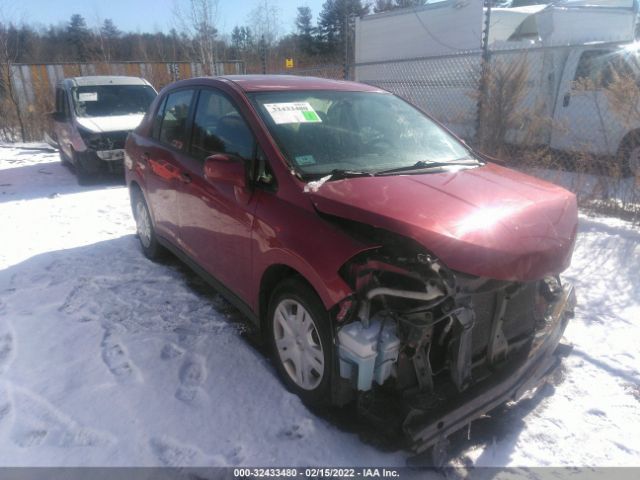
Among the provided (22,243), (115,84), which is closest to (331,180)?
(22,243)

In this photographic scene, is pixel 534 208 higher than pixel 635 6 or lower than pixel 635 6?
lower

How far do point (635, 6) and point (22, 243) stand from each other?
12.4m

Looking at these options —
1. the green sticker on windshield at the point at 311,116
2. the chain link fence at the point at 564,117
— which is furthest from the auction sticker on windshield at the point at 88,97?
the green sticker on windshield at the point at 311,116

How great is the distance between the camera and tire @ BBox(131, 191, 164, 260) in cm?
466

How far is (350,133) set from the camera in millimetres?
3160

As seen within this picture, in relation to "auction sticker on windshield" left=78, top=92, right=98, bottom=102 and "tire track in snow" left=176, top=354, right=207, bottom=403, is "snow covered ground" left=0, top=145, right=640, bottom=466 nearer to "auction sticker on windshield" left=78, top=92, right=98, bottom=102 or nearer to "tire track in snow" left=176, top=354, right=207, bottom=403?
"tire track in snow" left=176, top=354, right=207, bottom=403

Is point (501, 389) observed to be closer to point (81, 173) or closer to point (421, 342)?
point (421, 342)

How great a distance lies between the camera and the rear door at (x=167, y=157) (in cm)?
386

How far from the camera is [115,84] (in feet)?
31.0

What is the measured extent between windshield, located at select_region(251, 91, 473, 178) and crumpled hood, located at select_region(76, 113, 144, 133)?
6.26 metres

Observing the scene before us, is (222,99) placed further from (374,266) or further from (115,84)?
(115,84)

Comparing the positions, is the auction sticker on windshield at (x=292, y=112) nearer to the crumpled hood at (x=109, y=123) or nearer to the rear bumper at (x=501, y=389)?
the rear bumper at (x=501, y=389)

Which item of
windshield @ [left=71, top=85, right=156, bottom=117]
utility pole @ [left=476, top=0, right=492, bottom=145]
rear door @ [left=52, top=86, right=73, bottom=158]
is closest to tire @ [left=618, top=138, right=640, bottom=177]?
utility pole @ [left=476, top=0, right=492, bottom=145]

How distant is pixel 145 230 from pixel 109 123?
15.7 feet
